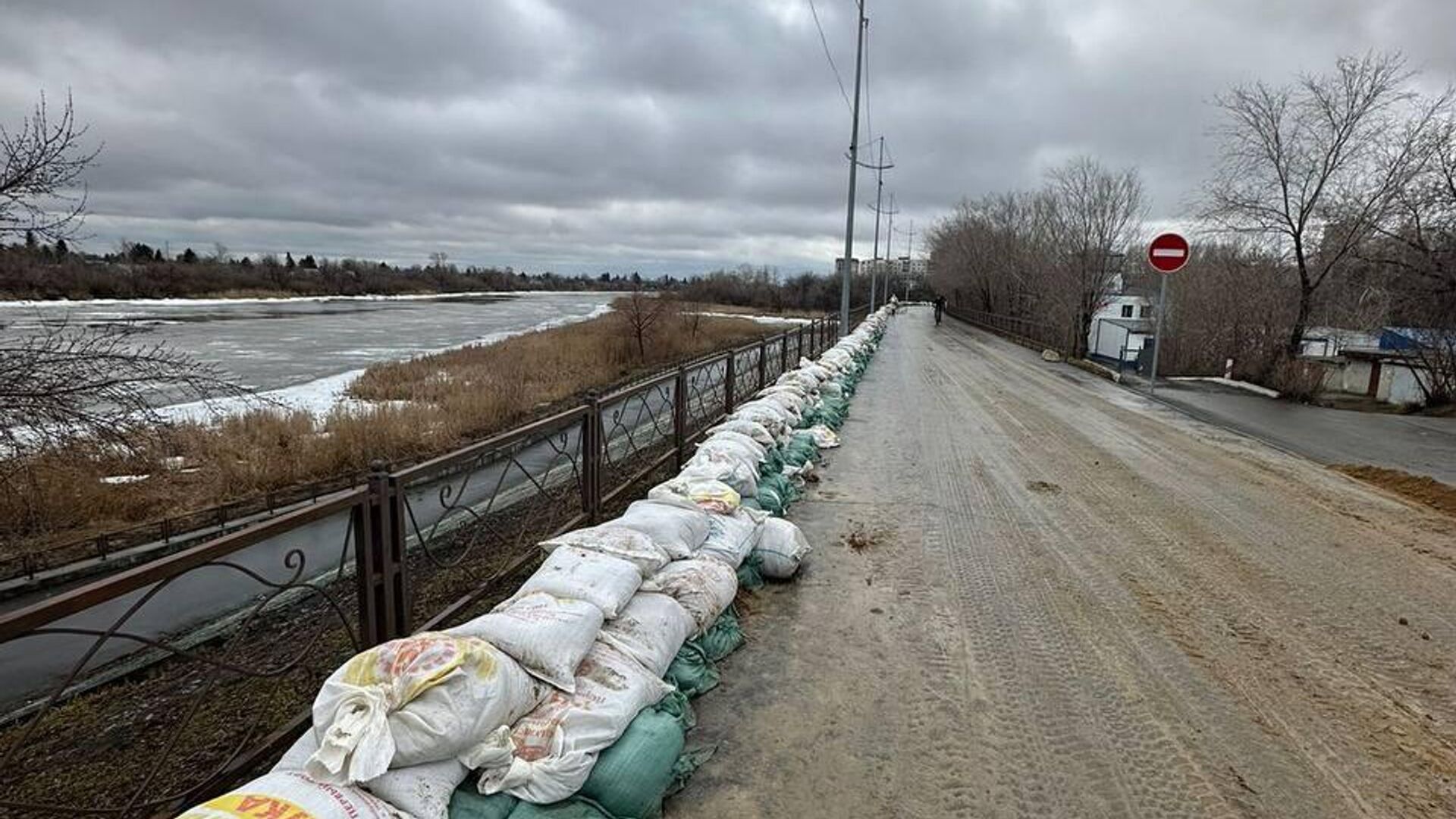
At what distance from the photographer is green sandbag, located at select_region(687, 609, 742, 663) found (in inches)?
125

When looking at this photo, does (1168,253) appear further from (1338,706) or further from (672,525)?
(672,525)

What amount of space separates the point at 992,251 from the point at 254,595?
124ft

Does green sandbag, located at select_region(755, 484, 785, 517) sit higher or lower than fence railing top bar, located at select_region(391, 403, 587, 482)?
lower

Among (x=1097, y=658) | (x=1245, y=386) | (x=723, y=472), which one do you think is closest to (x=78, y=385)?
(x=723, y=472)

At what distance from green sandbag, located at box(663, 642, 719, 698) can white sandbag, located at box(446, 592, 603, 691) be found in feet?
1.53

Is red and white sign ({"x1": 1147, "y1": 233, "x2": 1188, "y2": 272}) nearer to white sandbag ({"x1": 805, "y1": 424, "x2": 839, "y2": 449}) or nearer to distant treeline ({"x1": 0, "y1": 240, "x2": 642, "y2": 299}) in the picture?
white sandbag ({"x1": 805, "y1": 424, "x2": 839, "y2": 449})

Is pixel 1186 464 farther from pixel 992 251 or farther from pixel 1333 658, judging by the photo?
pixel 992 251

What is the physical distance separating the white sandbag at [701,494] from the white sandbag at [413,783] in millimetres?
2072

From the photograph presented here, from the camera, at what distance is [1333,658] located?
3301mm

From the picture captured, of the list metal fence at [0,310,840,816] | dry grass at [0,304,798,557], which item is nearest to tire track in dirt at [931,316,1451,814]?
metal fence at [0,310,840,816]

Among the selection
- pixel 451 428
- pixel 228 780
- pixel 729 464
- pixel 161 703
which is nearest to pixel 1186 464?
pixel 729 464

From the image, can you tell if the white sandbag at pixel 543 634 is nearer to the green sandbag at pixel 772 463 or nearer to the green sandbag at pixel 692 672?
the green sandbag at pixel 692 672

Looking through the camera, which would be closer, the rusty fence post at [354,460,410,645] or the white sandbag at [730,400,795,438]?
the rusty fence post at [354,460,410,645]

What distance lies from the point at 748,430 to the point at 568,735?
12.7 feet
